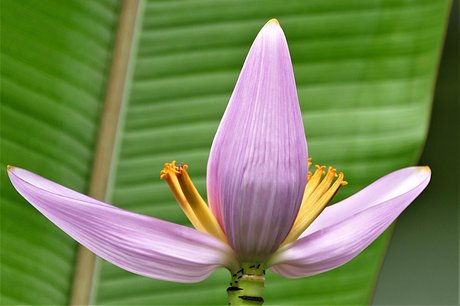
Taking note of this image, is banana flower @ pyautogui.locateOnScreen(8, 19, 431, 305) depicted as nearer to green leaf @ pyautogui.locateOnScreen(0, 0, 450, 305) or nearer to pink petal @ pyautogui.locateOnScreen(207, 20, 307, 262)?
pink petal @ pyautogui.locateOnScreen(207, 20, 307, 262)

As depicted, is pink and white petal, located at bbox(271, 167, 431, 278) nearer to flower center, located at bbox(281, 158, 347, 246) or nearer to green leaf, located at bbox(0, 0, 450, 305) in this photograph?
flower center, located at bbox(281, 158, 347, 246)

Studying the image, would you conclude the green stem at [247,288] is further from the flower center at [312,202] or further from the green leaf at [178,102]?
the green leaf at [178,102]

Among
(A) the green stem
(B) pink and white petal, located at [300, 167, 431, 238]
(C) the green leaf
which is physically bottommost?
(A) the green stem

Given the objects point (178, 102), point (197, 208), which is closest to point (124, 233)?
point (197, 208)

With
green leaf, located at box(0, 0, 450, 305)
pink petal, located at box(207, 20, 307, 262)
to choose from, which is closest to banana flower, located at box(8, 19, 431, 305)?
pink petal, located at box(207, 20, 307, 262)

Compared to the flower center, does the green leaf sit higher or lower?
higher

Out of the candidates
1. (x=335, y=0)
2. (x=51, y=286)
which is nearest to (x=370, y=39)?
(x=335, y=0)

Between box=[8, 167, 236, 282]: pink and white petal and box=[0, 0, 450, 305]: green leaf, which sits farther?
box=[0, 0, 450, 305]: green leaf
